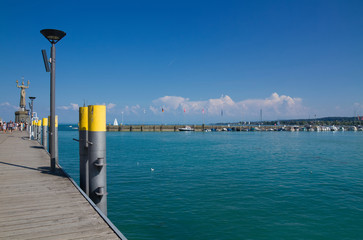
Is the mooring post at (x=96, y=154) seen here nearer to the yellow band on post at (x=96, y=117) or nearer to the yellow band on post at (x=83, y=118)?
the yellow band on post at (x=96, y=117)

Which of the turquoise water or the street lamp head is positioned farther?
the street lamp head

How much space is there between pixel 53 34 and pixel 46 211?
6799mm

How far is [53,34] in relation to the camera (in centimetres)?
938

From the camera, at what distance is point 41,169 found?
375 inches

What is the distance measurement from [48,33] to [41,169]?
4.99m

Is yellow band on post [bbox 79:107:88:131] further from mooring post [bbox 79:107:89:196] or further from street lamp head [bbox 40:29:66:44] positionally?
street lamp head [bbox 40:29:66:44]

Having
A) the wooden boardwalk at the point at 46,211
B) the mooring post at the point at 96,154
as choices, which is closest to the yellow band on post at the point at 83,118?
the mooring post at the point at 96,154

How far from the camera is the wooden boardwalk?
4.19m

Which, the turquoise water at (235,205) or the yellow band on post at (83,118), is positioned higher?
the yellow band on post at (83,118)

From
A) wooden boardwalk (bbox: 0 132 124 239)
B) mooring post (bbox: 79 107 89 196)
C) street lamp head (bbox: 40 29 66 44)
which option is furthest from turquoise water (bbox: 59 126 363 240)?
street lamp head (bbox: 40 29 66 44)

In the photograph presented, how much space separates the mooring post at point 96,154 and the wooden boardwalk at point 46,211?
1.39 ft

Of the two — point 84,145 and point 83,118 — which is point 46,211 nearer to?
point 84,145

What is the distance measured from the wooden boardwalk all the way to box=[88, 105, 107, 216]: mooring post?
0.43 meters

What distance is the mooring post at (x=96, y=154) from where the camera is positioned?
21.3 ft
